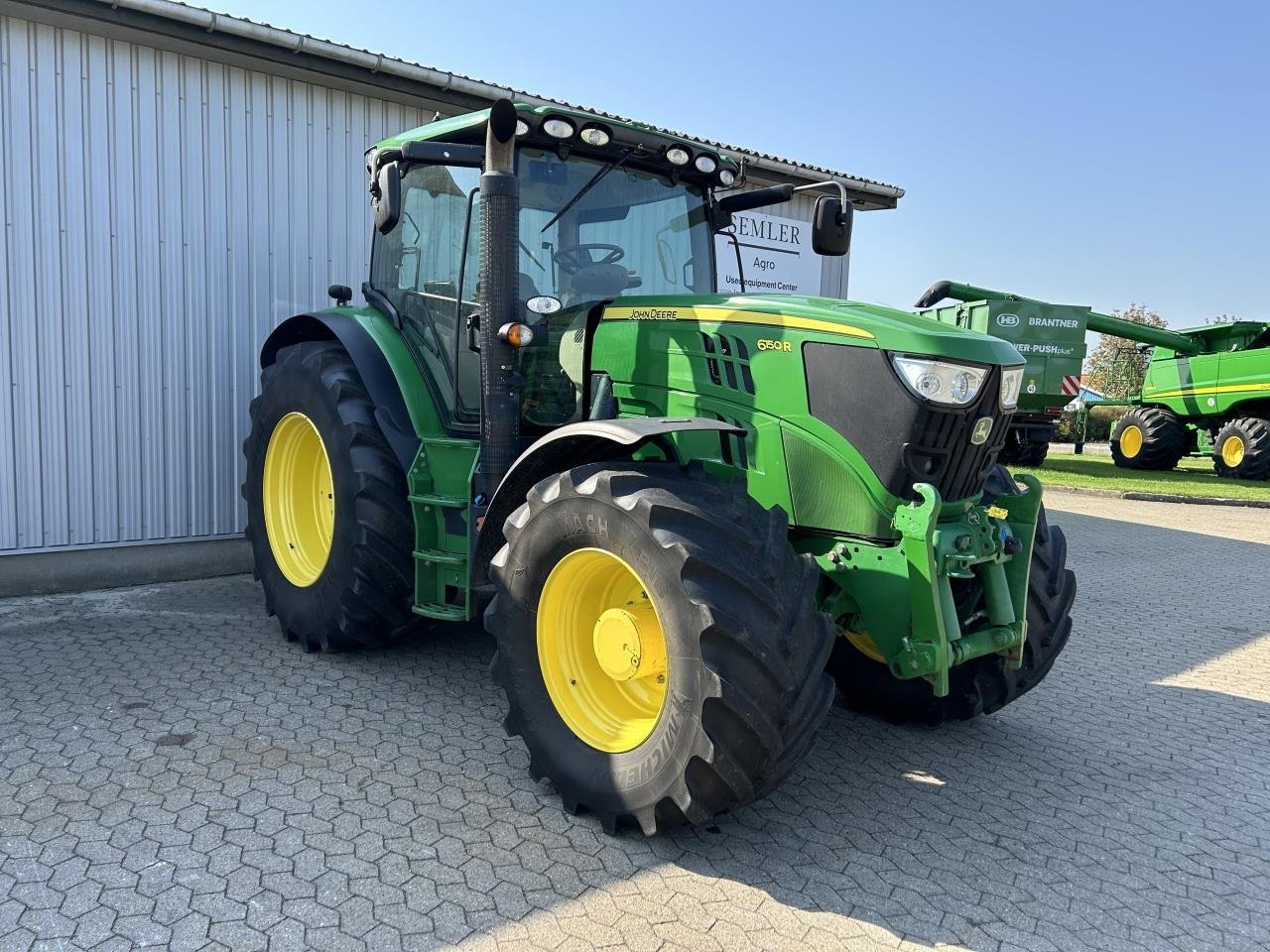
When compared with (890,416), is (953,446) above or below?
below

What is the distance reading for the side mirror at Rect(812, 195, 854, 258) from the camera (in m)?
4.06

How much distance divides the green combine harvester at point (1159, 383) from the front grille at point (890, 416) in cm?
1358

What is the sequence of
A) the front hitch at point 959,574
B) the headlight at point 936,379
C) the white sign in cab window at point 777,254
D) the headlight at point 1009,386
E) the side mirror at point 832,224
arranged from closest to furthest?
the front hitch at point 959,574 → the headlight at point 936,379 → the headlight at point 1009,386 → the side mirror at point 832,224 → the white sign in cab window at point 777,254

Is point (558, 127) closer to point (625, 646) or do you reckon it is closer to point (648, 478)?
point (648, 478)

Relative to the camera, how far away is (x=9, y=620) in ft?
16.8

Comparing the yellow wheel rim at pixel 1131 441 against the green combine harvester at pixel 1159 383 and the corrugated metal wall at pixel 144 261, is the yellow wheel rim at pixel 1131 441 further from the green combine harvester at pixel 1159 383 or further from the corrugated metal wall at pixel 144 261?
the corrugated metal wall at pixel 144 261

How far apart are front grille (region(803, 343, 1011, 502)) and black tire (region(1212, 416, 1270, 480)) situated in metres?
15.7

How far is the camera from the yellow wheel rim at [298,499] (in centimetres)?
506

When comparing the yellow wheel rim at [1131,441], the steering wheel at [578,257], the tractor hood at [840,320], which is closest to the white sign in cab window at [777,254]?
the steering wheel at [578,257]

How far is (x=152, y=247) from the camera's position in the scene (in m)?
5.90

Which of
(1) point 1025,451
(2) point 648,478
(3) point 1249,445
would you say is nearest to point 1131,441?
(1) point 1025,451

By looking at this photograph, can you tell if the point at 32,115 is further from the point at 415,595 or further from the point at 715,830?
the point at 715,830

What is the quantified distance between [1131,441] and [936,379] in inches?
A: 694

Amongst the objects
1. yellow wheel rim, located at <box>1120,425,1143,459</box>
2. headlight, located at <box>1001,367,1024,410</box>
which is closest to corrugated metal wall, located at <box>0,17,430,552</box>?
headlight, located at <box>1001,367,1024,410</box>
